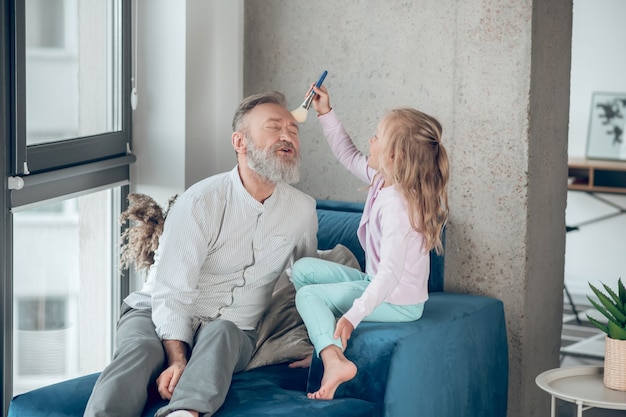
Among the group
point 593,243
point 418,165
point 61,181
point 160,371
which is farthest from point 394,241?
point 593,243

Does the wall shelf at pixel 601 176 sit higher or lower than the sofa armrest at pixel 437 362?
higher

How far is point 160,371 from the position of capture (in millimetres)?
2512

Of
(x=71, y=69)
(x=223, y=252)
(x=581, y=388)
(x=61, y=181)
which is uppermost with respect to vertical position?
(x=71, y=69)

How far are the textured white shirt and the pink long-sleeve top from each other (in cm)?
24

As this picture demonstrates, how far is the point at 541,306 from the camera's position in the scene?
3299mm

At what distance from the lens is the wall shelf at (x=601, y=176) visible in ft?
20.0

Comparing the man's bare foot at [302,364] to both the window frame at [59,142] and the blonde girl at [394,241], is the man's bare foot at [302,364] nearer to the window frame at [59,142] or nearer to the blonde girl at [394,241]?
the blonde girl at [394,241]

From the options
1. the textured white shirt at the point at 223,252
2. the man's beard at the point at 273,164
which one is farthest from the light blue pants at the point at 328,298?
the man's beard at the point at 273,164

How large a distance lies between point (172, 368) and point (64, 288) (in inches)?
32.6

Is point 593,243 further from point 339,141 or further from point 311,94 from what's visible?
point 311,94

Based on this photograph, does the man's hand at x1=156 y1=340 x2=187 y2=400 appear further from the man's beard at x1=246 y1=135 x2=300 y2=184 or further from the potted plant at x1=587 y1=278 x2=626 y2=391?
the potted plant at x1=587 y1=278 x2=626 y2=391

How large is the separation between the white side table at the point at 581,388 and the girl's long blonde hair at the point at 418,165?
579 millimetres

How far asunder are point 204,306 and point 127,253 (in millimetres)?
500

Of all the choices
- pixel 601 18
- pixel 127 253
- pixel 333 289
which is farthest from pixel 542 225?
pixel 601 18
